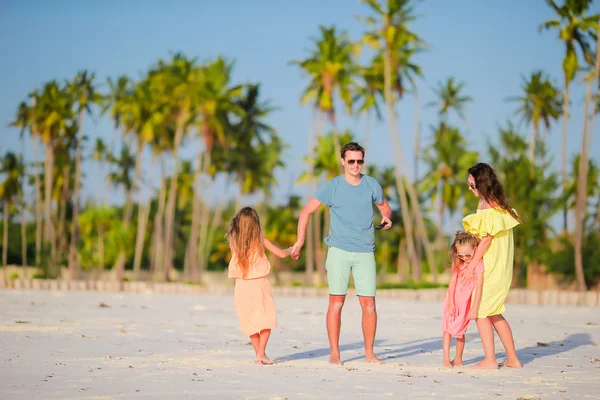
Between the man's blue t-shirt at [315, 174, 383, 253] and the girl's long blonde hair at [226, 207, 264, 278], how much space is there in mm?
597

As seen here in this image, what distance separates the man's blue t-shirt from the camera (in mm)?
7961

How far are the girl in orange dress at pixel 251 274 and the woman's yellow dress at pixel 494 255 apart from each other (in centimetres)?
167

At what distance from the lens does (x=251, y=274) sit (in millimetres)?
8078

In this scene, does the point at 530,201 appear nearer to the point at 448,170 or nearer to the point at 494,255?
the point at 448,170

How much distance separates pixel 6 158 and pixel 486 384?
6802 cm

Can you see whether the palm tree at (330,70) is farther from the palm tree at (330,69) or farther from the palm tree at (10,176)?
the palm tree at (10,176)

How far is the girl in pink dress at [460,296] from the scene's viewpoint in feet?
25.8

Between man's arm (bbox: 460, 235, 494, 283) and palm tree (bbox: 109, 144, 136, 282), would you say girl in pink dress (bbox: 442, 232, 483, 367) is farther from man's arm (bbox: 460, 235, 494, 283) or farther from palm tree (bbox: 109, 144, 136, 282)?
palm tree (bbox: 109, 144, 136, 282)

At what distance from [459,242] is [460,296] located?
0.47 meters

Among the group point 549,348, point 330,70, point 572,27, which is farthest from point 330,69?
point 549,348

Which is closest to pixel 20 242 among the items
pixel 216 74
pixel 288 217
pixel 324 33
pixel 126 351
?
pixel 288 217

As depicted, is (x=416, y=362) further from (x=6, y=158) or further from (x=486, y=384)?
(x=6, y=158)

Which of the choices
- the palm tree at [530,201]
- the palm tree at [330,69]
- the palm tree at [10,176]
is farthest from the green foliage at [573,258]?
the palm tree at [10,176]

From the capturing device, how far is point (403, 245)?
232 ft
